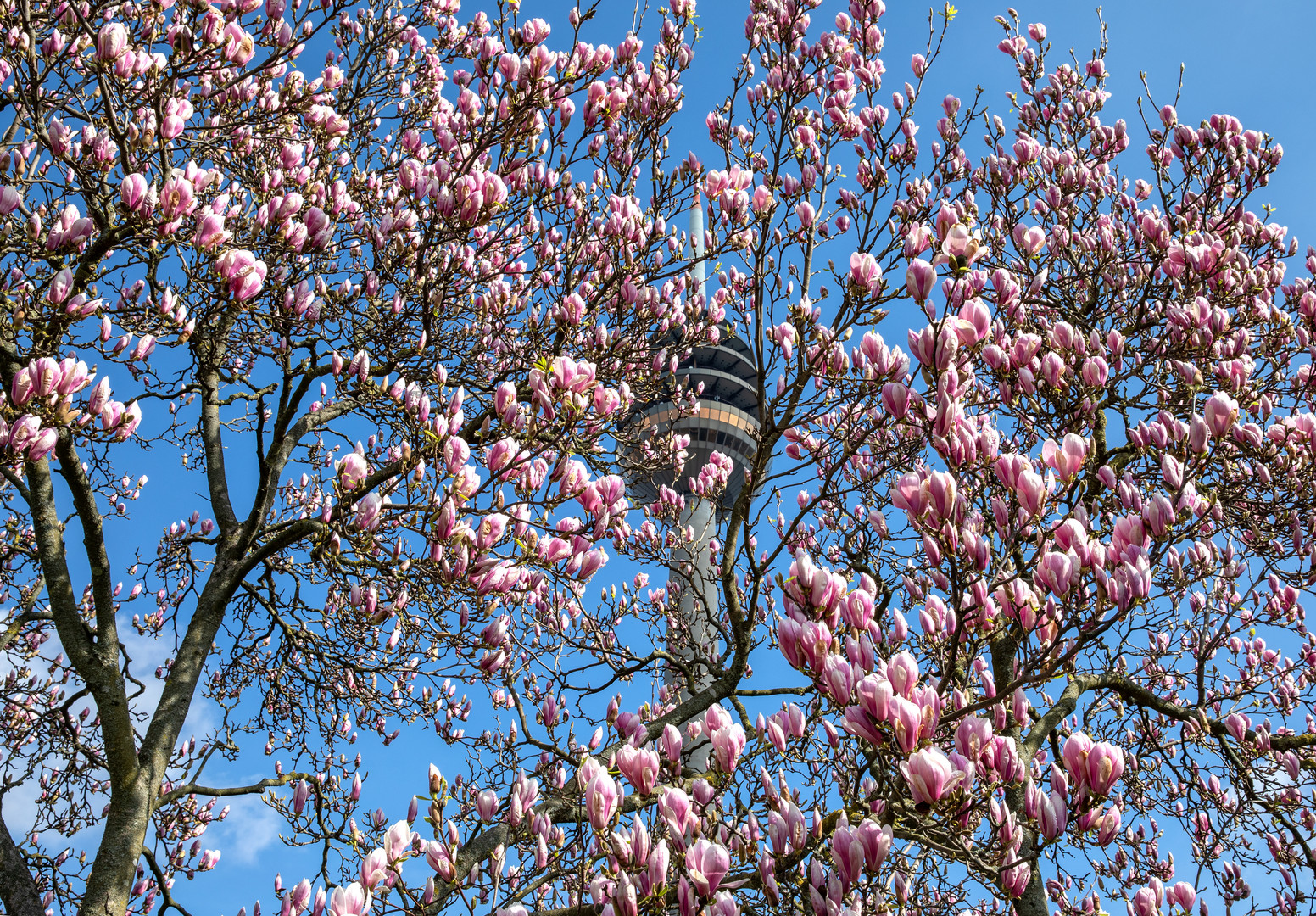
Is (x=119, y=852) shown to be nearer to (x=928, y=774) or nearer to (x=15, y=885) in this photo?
(x=15, y=885)

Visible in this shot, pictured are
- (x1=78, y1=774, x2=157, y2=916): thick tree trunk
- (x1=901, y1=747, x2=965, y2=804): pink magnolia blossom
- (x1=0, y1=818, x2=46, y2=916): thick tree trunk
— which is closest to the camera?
(x1=901, y1=747, x2=965, y2=804): pink magnolia blossom

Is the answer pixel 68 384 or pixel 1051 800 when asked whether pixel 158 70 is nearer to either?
pixel 68 384

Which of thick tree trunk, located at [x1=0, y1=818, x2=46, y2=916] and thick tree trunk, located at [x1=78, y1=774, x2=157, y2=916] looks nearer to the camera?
thick tree trunk, located at [x1=0, y1=818, x2=46, y2=916]

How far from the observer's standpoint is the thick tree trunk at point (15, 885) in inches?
196

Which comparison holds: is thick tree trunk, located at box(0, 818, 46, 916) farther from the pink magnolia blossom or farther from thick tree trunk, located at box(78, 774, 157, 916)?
the pink magnolia blossom

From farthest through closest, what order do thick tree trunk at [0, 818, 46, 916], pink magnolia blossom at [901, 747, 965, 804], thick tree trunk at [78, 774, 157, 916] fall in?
thick tree trunk at [78, 774, 157, 916] → thick tree trunk at [0, 818, 46, 916] → pink magnolia blossom at [901, 747, 965, 804]

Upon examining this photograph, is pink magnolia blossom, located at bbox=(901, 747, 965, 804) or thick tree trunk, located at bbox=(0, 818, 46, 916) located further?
thick tree trunk, located at bbox=(0, 818, 46, 916)

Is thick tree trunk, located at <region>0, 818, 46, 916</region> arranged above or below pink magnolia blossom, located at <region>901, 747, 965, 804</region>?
above

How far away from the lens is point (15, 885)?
5.02m

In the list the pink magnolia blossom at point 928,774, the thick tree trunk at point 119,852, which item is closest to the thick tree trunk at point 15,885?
the thick tree trunk at point 119,852

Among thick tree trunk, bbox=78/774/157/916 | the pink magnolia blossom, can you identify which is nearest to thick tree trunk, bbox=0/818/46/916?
thick tree trunk, bbox=78/774/157/916

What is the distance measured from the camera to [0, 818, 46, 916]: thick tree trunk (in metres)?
4.98

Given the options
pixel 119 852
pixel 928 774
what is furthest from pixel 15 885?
pixel 928 774

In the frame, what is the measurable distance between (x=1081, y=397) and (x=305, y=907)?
4.50 meters
